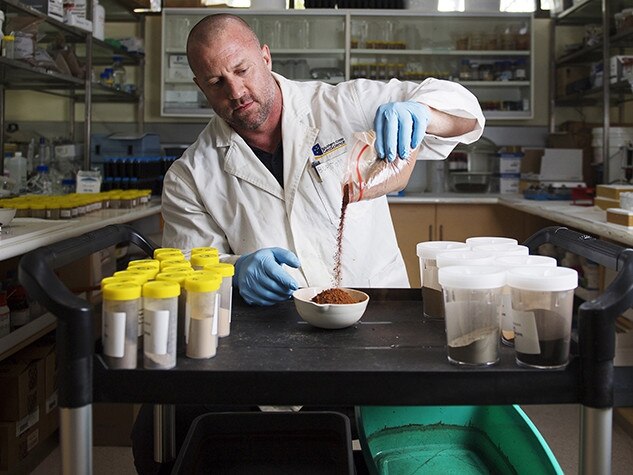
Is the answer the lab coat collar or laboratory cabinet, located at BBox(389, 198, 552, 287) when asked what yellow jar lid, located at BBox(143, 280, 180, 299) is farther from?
laboratory cabinet, located at BBox(389, 198, 552, 287)

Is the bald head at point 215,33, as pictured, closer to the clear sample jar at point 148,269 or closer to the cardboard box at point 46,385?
the clear sample jar at point 148,269

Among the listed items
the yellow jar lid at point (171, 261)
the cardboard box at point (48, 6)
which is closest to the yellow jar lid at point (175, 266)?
the yellow jar lid at point (171, 261)

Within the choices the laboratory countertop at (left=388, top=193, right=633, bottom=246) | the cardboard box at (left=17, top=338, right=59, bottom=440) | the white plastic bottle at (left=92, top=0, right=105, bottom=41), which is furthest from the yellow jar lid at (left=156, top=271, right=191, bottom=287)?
the white plastic bottle at (left=92, top=0, right=105, bottom=41)

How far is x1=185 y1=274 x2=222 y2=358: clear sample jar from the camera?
99 cm

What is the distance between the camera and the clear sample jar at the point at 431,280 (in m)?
1.23

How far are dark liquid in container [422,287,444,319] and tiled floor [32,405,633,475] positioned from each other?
150cm

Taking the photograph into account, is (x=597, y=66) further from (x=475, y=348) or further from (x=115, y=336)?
(x=115, y=336)

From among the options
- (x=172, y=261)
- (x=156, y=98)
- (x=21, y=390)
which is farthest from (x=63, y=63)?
(x=172, y=261)

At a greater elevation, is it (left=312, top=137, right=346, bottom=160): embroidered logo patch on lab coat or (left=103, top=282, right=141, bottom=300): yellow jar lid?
(left=312, top=137, right=346, bottom=160): embroidered logo patch on lab coat

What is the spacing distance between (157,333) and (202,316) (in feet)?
0.25

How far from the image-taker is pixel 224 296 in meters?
1.14

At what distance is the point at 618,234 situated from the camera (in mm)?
A: 2414

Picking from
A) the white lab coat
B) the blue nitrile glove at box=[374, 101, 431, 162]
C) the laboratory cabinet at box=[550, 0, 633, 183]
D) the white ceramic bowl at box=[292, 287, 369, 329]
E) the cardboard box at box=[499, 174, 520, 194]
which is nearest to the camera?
the white ceramic bowl at box=[292, 287, 369, 329]

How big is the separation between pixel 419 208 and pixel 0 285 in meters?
2.52
